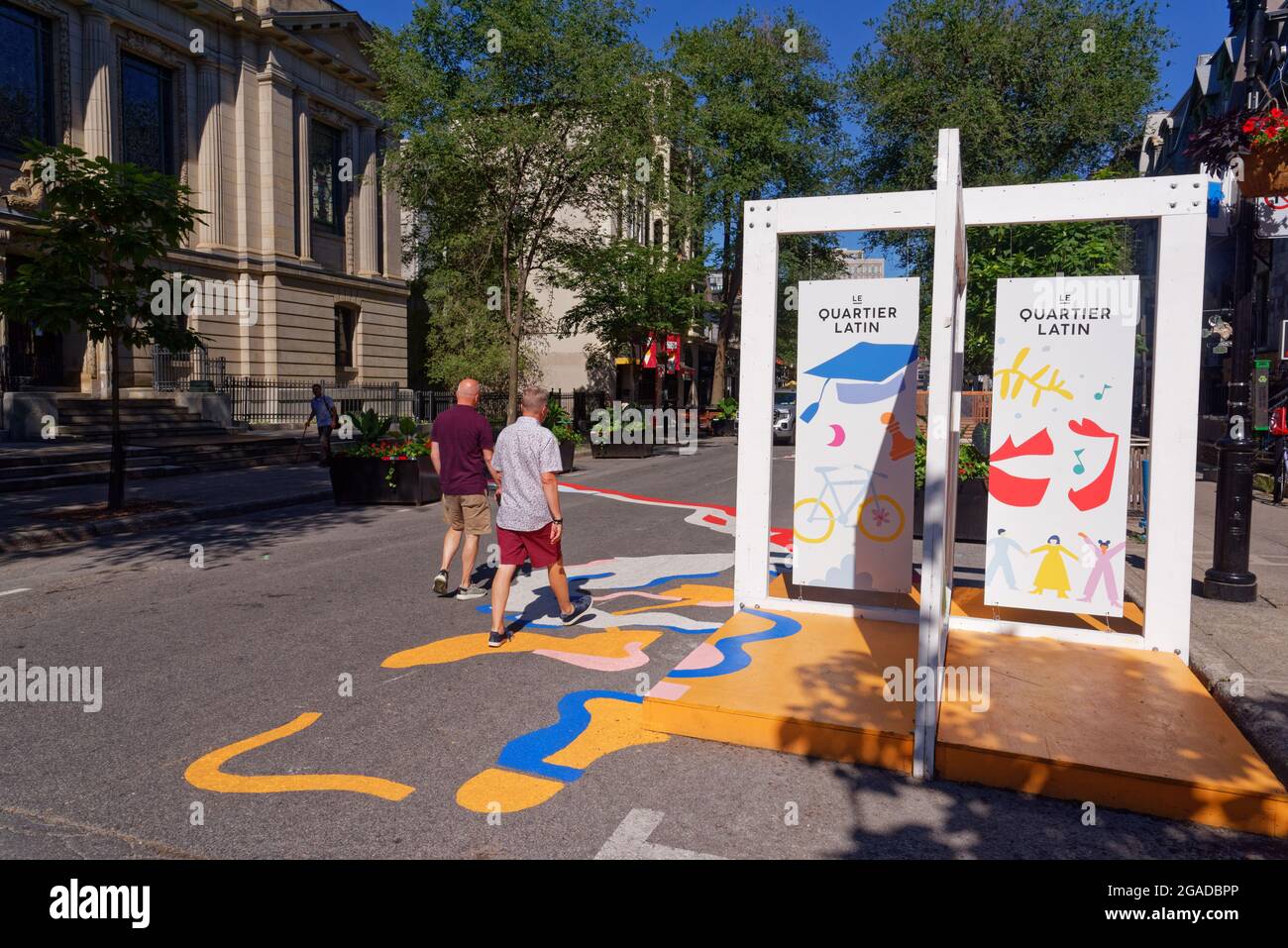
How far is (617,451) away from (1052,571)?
65.9ft

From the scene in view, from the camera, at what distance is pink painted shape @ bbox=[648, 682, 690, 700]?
4.92m

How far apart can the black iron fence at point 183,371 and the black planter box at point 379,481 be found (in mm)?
13598

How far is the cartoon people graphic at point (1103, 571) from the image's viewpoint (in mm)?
6195

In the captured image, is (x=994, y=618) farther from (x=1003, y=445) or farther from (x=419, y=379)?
Answer: (x=419, y=379)

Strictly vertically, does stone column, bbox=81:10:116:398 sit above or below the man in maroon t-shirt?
above

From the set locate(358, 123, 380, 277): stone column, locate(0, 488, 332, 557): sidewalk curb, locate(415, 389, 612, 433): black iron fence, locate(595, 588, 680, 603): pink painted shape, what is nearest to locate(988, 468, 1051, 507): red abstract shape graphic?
locate(595, 588, 680, 603): pink painted shape

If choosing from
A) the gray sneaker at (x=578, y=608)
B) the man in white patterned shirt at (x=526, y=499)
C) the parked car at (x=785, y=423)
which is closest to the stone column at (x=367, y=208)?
the parked car at (x=785, y=423)

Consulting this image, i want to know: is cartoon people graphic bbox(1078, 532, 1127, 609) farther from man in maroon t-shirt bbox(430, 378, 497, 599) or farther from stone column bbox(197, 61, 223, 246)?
stone column bbox(197, 61, 223, 246)

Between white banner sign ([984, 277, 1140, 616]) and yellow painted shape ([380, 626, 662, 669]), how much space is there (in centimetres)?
255

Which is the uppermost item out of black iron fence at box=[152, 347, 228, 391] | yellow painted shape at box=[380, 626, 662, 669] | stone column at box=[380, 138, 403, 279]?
stone column at box=[380, 138, 403, 279]

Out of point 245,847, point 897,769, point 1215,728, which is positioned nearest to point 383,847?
point 245,847

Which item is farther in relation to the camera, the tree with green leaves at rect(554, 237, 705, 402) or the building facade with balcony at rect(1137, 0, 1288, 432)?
the tree with green leaves at rect(554, 237, 705, 402)
